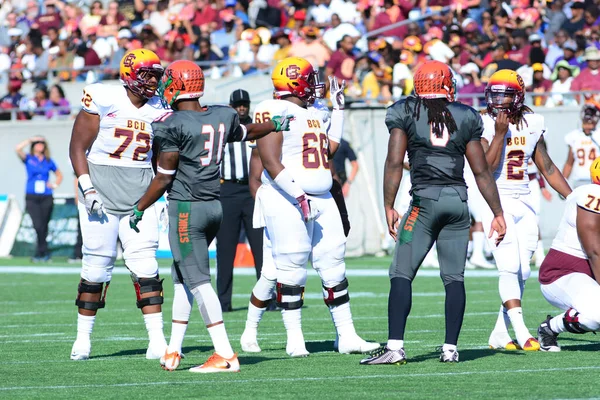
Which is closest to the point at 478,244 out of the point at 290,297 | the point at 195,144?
the point at 290,297

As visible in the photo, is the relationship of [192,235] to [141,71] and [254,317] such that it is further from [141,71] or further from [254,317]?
[254,317]

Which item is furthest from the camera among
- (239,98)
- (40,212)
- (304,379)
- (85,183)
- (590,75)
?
(590,75)

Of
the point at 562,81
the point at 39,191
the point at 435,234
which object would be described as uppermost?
the point at 562,81

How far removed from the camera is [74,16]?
28781 millimetres

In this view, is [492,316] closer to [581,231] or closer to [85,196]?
[581,231]

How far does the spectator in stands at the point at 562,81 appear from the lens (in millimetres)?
20344

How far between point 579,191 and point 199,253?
8.56 ft

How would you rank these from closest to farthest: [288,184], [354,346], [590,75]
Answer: [288,184] < [354,346] < [590,75]

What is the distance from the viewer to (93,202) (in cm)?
802

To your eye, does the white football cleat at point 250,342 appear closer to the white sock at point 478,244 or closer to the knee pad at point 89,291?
the knee pad at point 89,291

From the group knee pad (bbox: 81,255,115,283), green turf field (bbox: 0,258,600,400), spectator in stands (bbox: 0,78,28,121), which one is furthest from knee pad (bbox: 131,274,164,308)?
spectator in stands (bbox: 0,78,28,121)

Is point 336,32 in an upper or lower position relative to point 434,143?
upper

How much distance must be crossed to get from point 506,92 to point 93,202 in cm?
297

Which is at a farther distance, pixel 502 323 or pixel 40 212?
pixel 40 212
